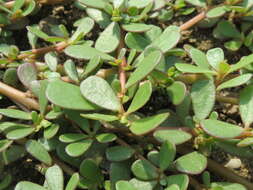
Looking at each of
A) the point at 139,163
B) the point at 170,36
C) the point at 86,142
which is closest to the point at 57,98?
the point at 86,142

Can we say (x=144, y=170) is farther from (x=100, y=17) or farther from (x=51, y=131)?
(x=100, y=17)

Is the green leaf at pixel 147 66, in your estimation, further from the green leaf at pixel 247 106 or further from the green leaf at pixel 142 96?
the green leaf at pixel 247 106

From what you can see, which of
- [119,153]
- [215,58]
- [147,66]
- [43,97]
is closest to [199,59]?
[215,58]

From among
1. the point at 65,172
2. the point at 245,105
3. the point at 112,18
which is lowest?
the point at 65,172

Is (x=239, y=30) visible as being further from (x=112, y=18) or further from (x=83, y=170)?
(x=83, y=170)

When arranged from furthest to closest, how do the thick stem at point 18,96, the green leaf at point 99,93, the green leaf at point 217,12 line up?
the green leaf at point 217,12 < the thick stem at point 18,96 < the green leaf at point 99,93

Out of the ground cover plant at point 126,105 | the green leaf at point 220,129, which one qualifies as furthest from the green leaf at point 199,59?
the green leaf at point 220,129
